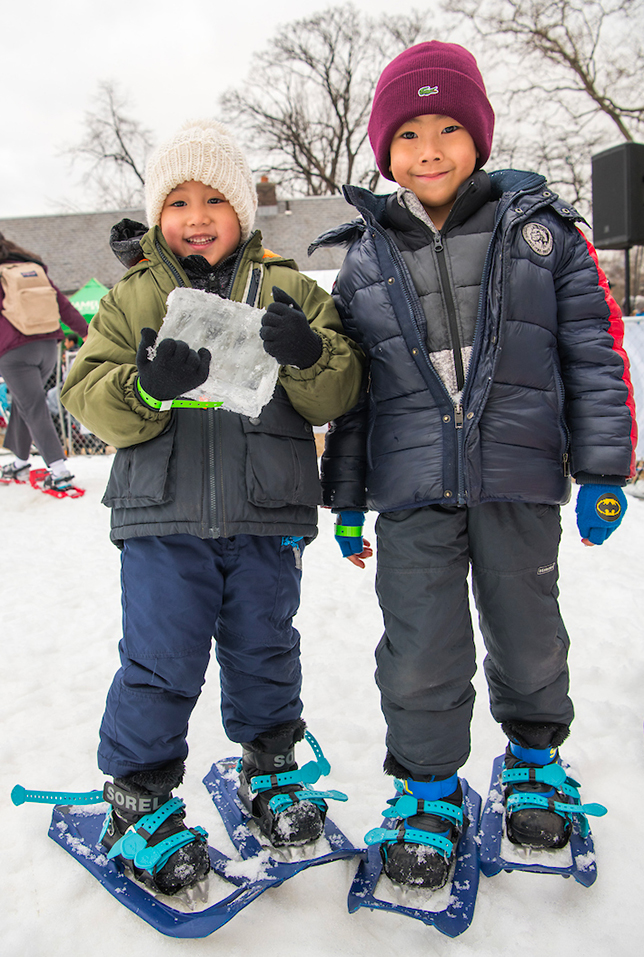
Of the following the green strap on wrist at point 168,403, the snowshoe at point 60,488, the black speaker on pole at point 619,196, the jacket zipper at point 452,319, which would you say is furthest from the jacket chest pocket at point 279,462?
the black speaker on pole at point 619,196

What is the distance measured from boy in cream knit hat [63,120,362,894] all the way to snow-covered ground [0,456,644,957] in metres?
0.16

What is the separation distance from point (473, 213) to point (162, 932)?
71.8 inches

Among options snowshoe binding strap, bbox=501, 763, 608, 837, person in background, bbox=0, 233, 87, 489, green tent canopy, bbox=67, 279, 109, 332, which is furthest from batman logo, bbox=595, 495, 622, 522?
green tent canopy, bbox=67, 279, 109, 332

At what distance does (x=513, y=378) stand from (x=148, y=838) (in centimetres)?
139

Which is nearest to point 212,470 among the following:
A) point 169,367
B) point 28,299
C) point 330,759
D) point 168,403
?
point 168,403

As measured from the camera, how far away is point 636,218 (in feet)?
21.3

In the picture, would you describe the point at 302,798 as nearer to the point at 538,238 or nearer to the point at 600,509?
the point at 600,509

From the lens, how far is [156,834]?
4.95 ft

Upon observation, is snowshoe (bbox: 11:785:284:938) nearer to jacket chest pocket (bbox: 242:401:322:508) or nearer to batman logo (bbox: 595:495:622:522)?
jacket chest pocket (bbox: 242:401:322:508)

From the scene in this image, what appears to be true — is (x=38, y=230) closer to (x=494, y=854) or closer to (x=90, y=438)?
(x=90, y=438)

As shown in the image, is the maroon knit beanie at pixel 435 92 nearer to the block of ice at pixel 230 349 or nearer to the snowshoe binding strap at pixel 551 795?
the block of ice at pixel 230 349

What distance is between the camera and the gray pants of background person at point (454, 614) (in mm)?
1572

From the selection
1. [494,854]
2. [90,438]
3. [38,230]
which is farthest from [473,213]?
[38,230]

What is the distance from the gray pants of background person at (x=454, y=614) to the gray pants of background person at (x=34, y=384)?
4.47 m
